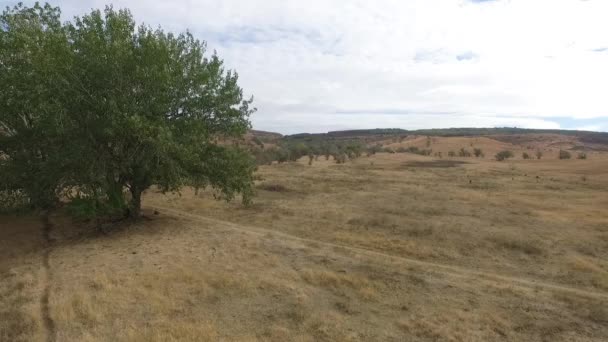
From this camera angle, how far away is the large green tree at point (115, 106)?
1359 cm

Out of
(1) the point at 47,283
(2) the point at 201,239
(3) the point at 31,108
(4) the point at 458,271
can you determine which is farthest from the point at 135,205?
(4) the point at 458,271

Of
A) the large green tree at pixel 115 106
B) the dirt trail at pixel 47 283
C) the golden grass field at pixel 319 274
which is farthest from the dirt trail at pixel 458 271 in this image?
the dirt trail at pixel 47 283

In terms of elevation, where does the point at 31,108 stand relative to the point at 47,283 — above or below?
above

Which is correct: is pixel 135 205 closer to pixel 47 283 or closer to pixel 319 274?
pixel 47 283

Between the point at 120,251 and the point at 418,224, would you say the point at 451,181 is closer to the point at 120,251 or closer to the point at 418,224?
the point at 418,224

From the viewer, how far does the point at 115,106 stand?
43.4 ft

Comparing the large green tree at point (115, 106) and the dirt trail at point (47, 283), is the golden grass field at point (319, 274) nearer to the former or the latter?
the dirt trail at point (47, 283)

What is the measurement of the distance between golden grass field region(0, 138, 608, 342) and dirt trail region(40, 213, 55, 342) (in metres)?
0.05

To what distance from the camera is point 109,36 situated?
14.5 metres

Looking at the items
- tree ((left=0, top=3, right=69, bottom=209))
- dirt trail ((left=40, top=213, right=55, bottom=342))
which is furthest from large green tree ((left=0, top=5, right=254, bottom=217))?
dirt trail ((left=40, top=213, right=55, bottom=342))

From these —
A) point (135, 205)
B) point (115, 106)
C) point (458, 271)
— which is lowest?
point (458, 271)

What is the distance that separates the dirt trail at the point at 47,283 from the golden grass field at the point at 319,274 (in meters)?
0.05

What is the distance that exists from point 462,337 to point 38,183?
13.7 m

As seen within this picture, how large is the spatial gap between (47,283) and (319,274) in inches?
277
